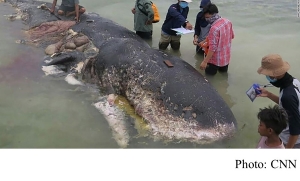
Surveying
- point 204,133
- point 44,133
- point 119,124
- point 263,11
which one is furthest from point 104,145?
point 263,11

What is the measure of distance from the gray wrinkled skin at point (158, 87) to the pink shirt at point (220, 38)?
0.76 metres

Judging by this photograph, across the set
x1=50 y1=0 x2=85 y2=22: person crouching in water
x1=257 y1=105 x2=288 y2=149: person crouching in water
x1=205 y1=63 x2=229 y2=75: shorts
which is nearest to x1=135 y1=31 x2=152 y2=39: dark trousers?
x1=50 y1=0 x2=85 y2=22: person crouching in water

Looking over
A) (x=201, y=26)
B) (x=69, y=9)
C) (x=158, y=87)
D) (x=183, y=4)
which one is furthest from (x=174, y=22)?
(x=69, y=9)

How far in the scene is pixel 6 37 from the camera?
827 centimetres

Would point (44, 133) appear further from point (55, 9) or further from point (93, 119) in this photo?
point (55, 9)

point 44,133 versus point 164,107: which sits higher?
point 164,107

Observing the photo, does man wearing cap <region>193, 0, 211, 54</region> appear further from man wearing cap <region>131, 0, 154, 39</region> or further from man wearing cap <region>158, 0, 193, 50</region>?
man wearing cap <region>131, 0, 154, 39</region>

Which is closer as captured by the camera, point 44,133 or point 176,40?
point 44,133

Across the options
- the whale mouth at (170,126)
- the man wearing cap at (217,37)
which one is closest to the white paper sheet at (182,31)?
the man wearing cap at (217,37)

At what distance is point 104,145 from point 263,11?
8638 millimetres

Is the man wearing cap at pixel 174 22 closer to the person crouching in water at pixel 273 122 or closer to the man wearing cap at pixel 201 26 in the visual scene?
the man wearing cap at pixel 201 26

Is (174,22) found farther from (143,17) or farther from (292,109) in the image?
(292,109)
